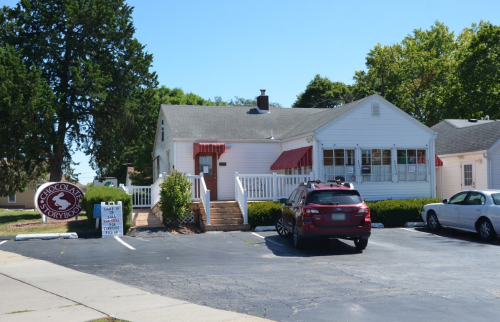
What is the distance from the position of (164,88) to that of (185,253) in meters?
44.9

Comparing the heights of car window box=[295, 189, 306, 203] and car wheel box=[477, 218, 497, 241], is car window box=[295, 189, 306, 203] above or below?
above

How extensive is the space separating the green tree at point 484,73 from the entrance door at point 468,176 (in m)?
→ 13.3

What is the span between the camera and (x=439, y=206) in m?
17.1

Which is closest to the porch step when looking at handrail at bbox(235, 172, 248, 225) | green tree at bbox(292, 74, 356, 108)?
handrail at bbox(235, 172, 248, 225)

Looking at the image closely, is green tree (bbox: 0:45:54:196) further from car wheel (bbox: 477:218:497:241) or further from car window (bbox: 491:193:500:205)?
car window (bbox: 491:193:500:205)

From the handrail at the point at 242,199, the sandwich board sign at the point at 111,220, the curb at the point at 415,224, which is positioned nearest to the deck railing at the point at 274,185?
the handrail at the point at 242,199

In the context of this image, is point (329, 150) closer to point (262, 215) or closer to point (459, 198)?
point (262, 215)

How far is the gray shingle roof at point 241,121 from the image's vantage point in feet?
76.0

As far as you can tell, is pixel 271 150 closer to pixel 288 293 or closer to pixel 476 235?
pixel 476 235

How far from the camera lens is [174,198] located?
58.6 feet

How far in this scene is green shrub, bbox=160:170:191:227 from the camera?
17859mm

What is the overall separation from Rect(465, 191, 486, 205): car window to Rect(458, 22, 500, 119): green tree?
2382 centimetres

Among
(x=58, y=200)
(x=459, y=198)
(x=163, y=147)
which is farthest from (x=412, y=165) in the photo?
(x=58, y=200)

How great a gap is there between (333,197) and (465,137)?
16850 mm
